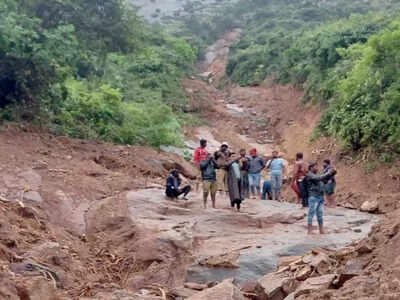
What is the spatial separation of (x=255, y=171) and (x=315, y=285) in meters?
6.77

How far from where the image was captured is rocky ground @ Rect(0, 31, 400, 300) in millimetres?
8102

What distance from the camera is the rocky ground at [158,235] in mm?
8102

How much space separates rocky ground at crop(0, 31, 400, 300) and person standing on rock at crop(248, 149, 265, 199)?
2.67 feet

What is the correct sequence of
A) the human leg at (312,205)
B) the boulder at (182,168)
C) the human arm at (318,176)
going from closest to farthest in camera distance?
the human arm at (318,176), the human leg at (312,205), the boulder at (182,168)

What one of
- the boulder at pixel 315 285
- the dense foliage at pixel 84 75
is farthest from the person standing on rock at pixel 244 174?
the boulder at pixel 315 285

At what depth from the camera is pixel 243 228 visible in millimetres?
12102

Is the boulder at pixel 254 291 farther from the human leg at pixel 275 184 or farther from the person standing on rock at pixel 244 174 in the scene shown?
the human leg at pixel 275 184

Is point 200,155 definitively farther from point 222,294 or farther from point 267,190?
point 222,294

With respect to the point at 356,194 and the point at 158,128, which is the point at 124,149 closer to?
the point at 158,128

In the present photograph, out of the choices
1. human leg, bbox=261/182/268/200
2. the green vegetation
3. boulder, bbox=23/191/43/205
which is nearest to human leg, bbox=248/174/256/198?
human leg, bbox=261/182/268/200

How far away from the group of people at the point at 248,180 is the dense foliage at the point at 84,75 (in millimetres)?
4904

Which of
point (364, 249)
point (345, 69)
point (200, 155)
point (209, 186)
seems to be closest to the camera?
point (364, 249)

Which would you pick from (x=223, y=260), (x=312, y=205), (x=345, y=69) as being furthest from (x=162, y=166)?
(x=345, y=69)

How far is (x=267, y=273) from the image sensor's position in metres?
9.76
